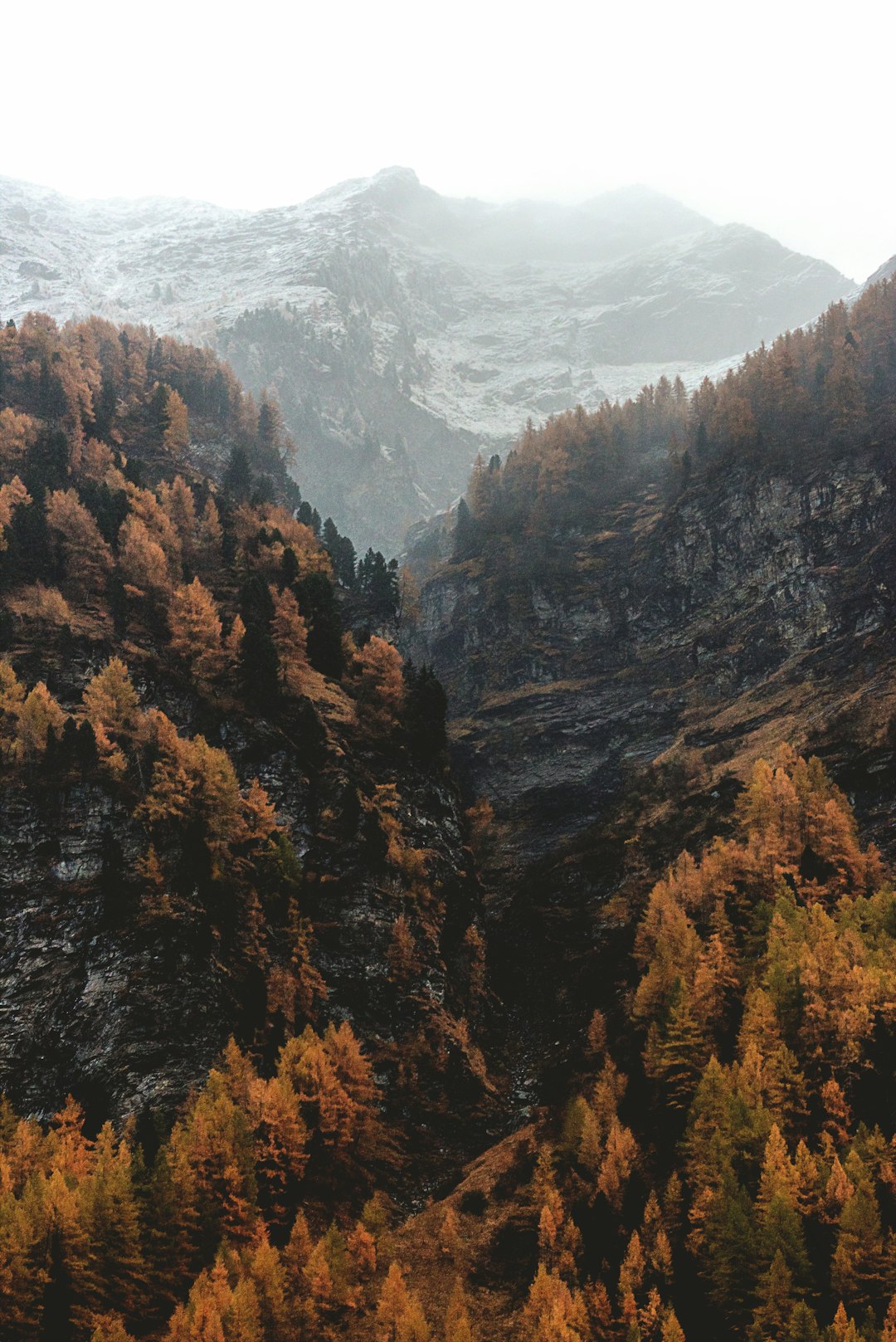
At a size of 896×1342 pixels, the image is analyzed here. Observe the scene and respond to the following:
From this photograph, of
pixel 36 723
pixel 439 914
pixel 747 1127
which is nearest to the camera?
pixel 747 1127

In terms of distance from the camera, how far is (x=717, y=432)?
479 feet

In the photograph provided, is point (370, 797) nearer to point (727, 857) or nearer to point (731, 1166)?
point (727, 857)

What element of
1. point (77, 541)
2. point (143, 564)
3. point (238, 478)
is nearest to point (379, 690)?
point (143, 564)

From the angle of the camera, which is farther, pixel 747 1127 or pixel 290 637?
pixel 290 637

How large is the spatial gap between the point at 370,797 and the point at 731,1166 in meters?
48.3

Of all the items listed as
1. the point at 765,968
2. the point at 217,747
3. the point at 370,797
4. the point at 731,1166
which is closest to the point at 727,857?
the point at 765,968

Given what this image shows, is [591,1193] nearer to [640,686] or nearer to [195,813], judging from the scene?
[195,813]

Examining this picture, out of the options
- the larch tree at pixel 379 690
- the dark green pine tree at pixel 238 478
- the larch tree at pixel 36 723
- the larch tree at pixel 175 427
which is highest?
the larch tree at pixel 175 427

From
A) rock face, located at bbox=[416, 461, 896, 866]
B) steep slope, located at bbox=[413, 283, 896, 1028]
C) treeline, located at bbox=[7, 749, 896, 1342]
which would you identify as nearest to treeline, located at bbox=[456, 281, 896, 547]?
steep slope, located at bbox=[413, 283, 896, 1028]

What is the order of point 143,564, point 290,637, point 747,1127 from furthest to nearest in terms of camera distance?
point 290,637
point 143,564
point 747,1127

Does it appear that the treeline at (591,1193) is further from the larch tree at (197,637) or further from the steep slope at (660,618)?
the larch tree at (197,637)

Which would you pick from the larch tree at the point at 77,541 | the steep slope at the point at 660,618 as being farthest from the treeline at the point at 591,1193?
the larch tree at the point at 77,541

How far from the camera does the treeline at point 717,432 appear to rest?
125688 millimetres

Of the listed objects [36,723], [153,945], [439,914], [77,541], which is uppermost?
[77,541]
